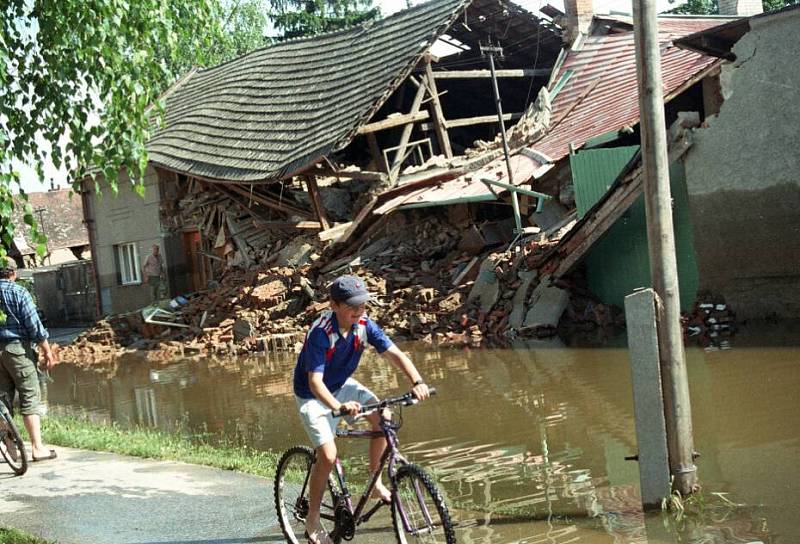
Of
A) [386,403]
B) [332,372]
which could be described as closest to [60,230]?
[332,372]

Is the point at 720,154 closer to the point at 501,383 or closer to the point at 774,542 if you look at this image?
the point at 501,383

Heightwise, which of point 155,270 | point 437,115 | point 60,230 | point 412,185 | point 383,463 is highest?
point 437,115

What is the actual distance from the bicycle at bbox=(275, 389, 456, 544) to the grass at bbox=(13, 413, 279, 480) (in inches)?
79.2

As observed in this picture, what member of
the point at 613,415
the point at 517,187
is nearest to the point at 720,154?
the point at 517,187

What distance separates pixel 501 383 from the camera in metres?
13.3

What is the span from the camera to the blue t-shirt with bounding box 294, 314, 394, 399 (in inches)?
225

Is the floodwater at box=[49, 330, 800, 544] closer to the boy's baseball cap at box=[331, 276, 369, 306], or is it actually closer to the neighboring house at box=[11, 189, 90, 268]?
the boy's baseball cap at box=[331, 276, 369, 306]

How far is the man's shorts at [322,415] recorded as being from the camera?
18.8 feet

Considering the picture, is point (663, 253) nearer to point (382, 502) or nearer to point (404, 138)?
point (382, 502)

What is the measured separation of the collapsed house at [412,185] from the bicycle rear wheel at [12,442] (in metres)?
10.5

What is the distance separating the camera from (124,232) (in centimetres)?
3080

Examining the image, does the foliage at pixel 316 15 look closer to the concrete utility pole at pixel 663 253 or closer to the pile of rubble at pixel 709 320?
the pile of rubble at pixel 709 320

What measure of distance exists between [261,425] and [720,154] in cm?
877

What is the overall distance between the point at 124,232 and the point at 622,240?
1854 cm
